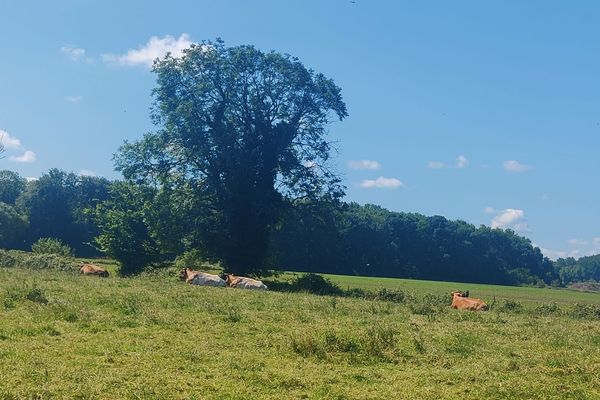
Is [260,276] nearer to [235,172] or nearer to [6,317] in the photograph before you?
[235,172]

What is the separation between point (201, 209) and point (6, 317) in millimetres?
25062

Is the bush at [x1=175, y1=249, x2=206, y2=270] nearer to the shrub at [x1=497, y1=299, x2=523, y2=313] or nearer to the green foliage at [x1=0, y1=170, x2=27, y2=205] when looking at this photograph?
the shrub at [x1=497, y1=299, x2=523, y2=313]

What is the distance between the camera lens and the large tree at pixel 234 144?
3881 centimetres

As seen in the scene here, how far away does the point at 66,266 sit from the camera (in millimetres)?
38156

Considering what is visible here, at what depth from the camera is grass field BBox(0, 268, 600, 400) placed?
8711 millimetres

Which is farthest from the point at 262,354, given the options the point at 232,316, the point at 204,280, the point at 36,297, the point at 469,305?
the point at 204,280

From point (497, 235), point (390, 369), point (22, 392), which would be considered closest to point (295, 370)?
point (390, 369)

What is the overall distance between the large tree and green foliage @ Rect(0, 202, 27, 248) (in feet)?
161

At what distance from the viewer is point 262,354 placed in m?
11.2

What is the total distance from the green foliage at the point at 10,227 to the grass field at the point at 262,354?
70.4m

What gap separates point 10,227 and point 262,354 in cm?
8230

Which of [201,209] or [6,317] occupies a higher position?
[201,209]

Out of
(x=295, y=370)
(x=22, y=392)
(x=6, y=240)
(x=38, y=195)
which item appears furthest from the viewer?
(x=38, y=195)

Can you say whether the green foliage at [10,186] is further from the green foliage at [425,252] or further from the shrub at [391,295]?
the shrub at [391,295]
